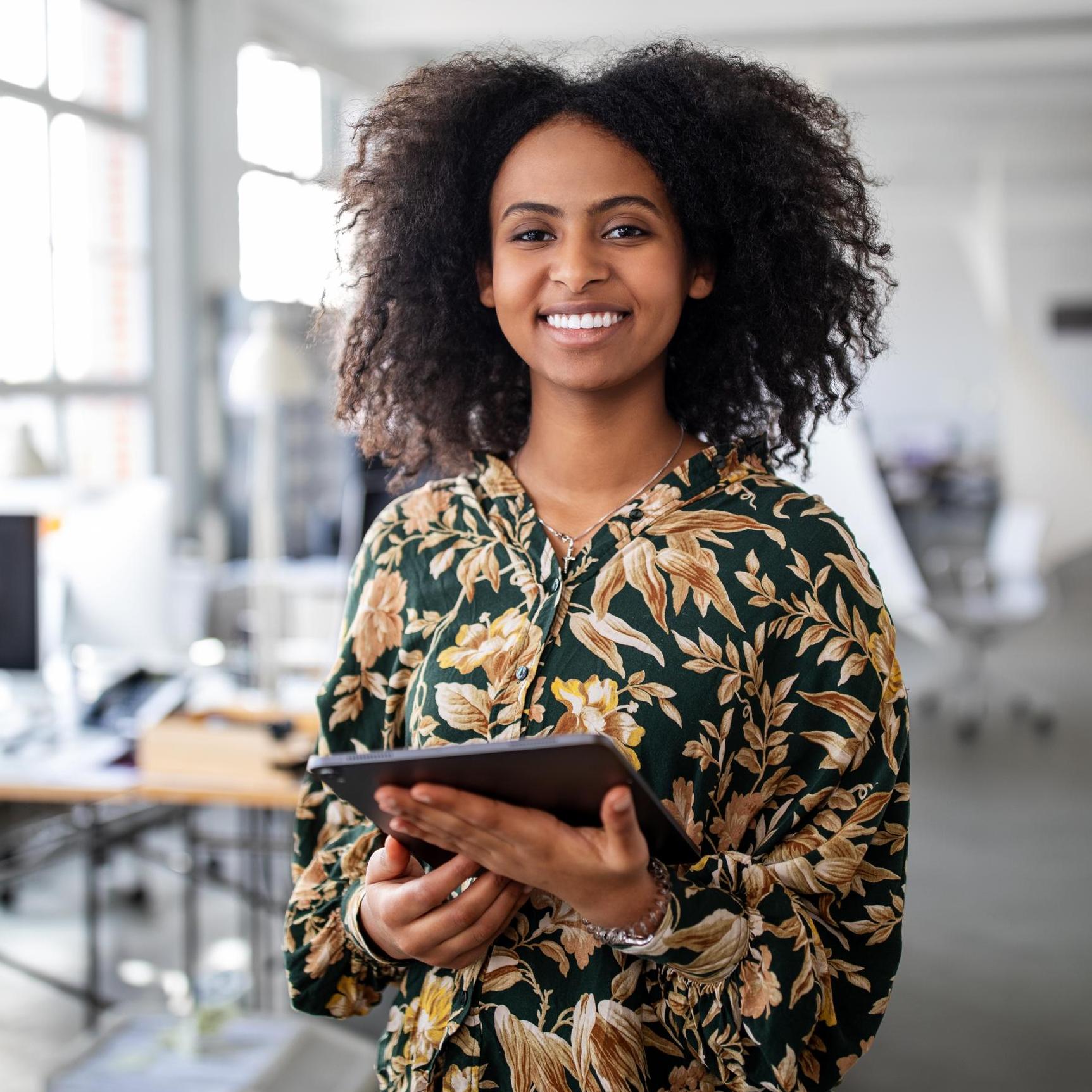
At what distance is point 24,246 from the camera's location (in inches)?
207

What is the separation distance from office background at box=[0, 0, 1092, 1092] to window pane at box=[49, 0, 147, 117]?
1 cm

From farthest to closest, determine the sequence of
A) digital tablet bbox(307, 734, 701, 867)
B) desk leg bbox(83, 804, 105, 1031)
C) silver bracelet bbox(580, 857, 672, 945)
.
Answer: desk leg bbox(83, 804, 105, 1031) → silver bracelet bbox(580, 857, 672, 945) → digital tablet bbox(307, 734, 701, 867)

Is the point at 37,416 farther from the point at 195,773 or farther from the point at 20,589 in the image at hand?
the point at 195,773

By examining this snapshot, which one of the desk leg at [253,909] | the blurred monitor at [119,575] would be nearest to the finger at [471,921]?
the blurred monitor at [119,575]

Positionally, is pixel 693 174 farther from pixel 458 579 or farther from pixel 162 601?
pixel 162 601

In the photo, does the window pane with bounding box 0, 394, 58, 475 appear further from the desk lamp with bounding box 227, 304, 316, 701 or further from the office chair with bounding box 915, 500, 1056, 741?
the office chair with bounding box 915, 500, 1056, 741

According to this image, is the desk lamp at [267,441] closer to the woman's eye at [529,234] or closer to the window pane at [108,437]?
the woman's eye at [529,234]

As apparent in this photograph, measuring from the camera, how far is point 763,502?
113cm

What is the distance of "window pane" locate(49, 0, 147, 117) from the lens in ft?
17.8

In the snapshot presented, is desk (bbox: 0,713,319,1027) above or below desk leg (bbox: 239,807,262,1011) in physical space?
above

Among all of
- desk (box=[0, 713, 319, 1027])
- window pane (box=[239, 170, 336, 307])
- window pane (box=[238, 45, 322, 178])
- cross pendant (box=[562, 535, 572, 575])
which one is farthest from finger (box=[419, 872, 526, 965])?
window pane (box=[238, 45, 322, 178])

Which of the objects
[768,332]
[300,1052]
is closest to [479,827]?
[768,332]

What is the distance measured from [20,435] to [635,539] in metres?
2.38

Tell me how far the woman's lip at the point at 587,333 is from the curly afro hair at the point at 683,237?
0.50 feet
